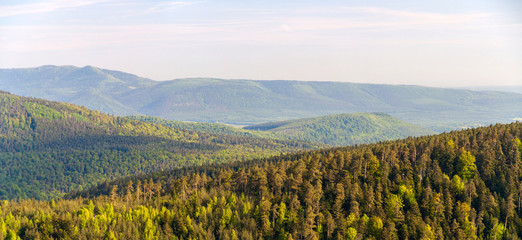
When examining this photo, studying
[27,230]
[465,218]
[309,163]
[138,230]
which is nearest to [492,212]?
[465,218]

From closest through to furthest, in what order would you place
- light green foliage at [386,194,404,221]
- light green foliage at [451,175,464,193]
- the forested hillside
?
the forested hillside → light green foliage at [386,194,404,221] → light green foliage at [451,175,464,193]

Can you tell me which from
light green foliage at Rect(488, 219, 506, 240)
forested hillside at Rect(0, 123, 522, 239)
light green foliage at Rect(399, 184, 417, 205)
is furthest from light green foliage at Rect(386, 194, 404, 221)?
light green foliage at Rect(488, 219, 506, 240)

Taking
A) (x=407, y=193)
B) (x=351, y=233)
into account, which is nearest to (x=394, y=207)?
(x=407, y=193)

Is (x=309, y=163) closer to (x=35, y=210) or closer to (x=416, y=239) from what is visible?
(x=416, y=239)

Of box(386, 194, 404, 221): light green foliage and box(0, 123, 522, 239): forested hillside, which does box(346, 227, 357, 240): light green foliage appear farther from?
box(386, 194, 404, 221): light green foliage

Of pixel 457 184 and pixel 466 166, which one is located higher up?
pixel 466 166

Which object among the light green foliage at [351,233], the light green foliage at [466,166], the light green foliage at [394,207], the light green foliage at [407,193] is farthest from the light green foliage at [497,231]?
the light green foliage at [351,233]

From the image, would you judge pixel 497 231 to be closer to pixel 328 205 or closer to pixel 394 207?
pixel 394 207
